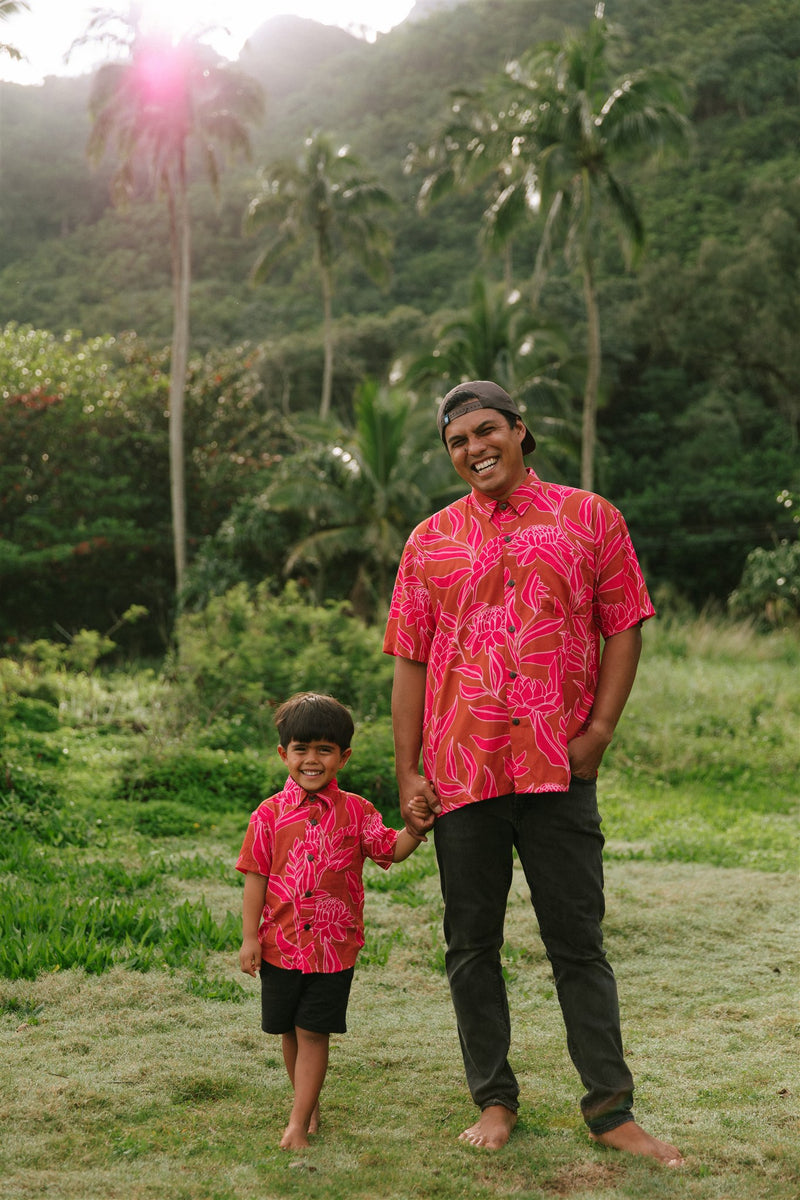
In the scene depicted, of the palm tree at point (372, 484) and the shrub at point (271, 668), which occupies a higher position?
the palm tree at point (372, 484)

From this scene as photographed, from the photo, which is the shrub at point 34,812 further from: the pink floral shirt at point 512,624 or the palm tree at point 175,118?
the palm tree at point 175,118

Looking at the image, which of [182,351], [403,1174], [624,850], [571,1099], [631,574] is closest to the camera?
[403,1174]

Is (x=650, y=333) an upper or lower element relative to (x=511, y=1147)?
upper

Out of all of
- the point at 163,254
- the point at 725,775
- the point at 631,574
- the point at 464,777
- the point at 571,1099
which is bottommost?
the point at 725,775

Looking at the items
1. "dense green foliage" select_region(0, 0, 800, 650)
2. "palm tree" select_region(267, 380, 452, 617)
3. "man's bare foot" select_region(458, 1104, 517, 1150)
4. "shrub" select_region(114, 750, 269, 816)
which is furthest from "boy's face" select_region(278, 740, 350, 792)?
"dense green foliage" select_region(0, 0, 800, 650)

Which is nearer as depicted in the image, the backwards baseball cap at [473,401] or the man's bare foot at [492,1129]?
the man's bare foot at [492,1129]

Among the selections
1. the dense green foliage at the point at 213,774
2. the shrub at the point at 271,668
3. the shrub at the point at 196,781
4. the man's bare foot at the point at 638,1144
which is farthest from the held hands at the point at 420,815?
the shrub at the point at 271,668

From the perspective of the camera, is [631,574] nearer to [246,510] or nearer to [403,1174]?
[403,1174]

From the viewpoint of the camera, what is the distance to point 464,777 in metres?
2.91

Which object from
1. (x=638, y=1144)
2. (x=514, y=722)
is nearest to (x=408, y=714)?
(x=514, y=722)

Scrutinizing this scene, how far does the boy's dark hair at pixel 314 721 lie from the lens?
3047 millimetres

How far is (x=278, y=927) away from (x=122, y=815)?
4.78 metres

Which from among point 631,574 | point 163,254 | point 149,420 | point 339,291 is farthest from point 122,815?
point 163,254

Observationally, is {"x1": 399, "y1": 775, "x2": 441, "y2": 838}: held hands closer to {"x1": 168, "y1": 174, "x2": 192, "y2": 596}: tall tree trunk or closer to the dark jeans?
the dark jeans
